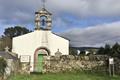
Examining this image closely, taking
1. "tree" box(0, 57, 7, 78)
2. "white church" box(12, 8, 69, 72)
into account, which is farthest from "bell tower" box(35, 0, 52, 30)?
"tree" box(0, 57, 7, 78)

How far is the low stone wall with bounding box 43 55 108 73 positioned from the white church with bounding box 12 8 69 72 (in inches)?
475

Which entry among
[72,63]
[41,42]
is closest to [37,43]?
[41,42]

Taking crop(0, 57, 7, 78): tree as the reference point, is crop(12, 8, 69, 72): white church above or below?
above

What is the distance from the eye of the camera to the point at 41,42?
38.3m

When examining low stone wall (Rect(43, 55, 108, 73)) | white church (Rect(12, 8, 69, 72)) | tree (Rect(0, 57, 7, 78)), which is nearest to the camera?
tree (Rect(0, 57, 7, 78))

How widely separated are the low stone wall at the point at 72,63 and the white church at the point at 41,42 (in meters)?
12.1

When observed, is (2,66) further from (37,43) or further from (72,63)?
(37,43)

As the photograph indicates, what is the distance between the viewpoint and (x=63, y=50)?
38.1 m

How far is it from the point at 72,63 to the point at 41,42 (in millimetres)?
13122

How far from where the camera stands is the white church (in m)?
37.9

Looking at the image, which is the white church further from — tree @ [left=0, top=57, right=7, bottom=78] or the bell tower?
tree @ [left=0, top=57, right=7, bottom=78]

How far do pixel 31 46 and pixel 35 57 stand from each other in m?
1.43

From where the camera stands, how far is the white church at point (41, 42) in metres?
37.9

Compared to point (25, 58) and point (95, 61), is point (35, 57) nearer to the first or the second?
point (25, 58)
